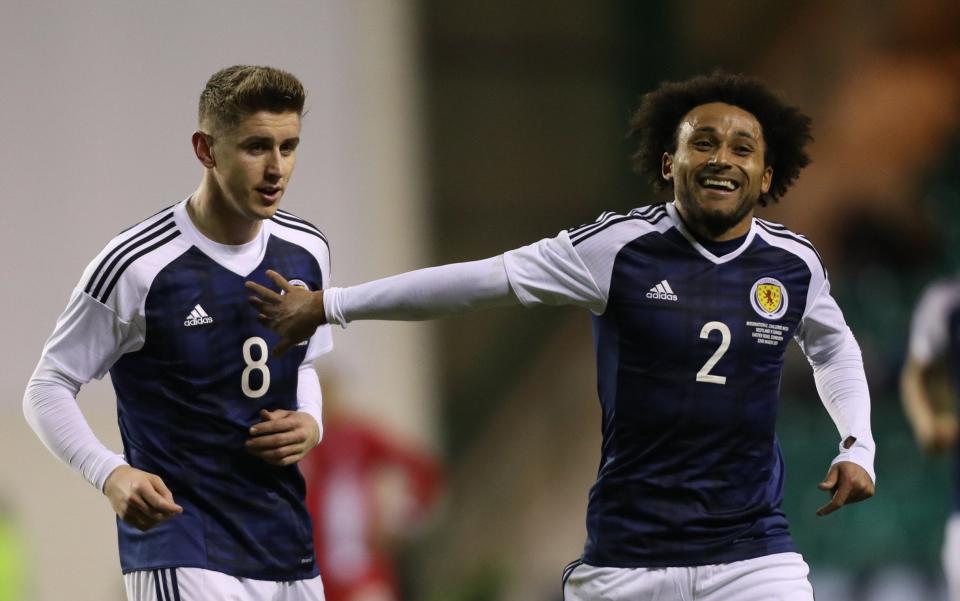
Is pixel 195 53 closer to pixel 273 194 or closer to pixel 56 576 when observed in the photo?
pixel 56 576

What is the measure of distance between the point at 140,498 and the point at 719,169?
1.64m

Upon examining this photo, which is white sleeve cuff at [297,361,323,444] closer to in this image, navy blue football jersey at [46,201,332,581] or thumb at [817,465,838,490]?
navy blue football jersey at [46,201,332,581]

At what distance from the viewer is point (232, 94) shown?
3.88 metres

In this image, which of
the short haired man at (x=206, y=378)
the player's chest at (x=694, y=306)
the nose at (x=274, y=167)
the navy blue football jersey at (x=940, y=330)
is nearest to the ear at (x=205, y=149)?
the short haired man at (x=206, y=378)

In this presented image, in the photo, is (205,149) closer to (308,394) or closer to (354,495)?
(308,394)

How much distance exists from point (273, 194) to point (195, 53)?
5.86m

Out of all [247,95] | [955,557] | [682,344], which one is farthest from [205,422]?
[955,557]

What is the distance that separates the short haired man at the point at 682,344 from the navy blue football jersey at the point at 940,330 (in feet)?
8.16

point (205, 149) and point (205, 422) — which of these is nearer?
point (205, 422)

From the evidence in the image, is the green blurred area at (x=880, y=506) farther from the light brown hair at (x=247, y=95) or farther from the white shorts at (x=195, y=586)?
the light brown hair at (x=247, y=95)

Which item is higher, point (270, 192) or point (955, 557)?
point (270, 192)

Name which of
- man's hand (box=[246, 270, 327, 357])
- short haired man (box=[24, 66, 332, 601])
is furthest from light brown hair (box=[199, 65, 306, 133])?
man's hand (box=[246, 270, 327, 357])

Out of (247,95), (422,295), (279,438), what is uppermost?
(247,95)

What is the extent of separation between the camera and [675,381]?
384 centimetres
